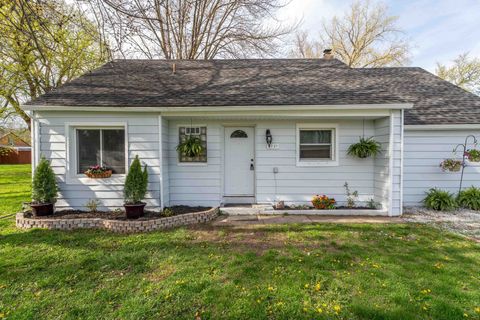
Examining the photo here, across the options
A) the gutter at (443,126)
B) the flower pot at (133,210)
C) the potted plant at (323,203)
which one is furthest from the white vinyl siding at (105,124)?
the gutter at (443,126)

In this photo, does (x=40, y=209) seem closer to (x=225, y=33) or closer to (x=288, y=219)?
(x=288, y=219)

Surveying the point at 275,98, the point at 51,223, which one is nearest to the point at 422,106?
the point at 275,98

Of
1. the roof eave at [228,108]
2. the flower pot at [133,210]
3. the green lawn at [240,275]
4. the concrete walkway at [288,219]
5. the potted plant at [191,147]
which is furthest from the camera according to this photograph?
the potted plant at [191,147]

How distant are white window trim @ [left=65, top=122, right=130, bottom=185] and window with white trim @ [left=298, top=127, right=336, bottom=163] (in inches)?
179

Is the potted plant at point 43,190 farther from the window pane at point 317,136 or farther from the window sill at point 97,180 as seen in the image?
the window pane at point 317,136

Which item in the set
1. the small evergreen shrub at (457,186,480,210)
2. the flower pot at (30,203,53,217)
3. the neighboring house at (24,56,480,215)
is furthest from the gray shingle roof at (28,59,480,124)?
the flower pot at (30,203,53,217)

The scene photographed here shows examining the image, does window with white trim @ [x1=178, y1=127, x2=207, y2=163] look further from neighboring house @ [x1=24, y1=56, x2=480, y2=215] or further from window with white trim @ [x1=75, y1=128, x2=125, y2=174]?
window with white trim @ [x1=75, y1=128, x2=125, y2=174]

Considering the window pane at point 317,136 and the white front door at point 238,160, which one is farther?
the white front door at point 238,160

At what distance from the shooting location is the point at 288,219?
5.72 metres

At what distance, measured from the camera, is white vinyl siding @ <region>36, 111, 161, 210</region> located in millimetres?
5845

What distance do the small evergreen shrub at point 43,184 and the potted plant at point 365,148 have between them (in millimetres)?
7346

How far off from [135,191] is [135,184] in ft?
0.51

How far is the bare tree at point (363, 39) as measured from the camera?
17969 millimetres

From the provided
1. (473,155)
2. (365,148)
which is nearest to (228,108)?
(365,148)
